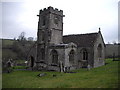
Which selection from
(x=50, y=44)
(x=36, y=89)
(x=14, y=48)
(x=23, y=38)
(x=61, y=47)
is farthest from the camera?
(x=23, y=38)

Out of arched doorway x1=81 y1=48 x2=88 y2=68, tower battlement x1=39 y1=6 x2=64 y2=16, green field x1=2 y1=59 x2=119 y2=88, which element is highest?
tower battlement x1=39 y1=6 x2=64 y2=16

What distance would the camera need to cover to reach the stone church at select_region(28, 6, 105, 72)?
2836cm

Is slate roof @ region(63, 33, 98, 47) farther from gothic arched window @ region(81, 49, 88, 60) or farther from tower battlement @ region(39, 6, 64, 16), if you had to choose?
tower battlement @ region(39, 6, 64, 16)

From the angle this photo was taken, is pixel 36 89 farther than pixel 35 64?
No

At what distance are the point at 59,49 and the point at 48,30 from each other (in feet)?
18.7

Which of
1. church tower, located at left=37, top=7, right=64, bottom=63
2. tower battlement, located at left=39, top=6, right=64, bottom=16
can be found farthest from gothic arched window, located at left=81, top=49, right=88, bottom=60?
tower battlement, located at left=39, top=6, right=64, bottom=16

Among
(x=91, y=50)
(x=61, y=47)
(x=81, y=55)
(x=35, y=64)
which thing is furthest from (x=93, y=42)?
(x=35, y=64)

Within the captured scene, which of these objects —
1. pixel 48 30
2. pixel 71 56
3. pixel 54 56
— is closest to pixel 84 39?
pixel 71 56

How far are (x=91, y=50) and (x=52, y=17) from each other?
12041mm

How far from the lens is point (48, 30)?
101 ft

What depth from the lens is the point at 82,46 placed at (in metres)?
30.7

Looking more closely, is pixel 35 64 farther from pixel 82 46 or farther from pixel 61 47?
pixel 82 46

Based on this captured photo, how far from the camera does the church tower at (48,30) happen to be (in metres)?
30.8

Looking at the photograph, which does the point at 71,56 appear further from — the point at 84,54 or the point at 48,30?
the point at 48,30
